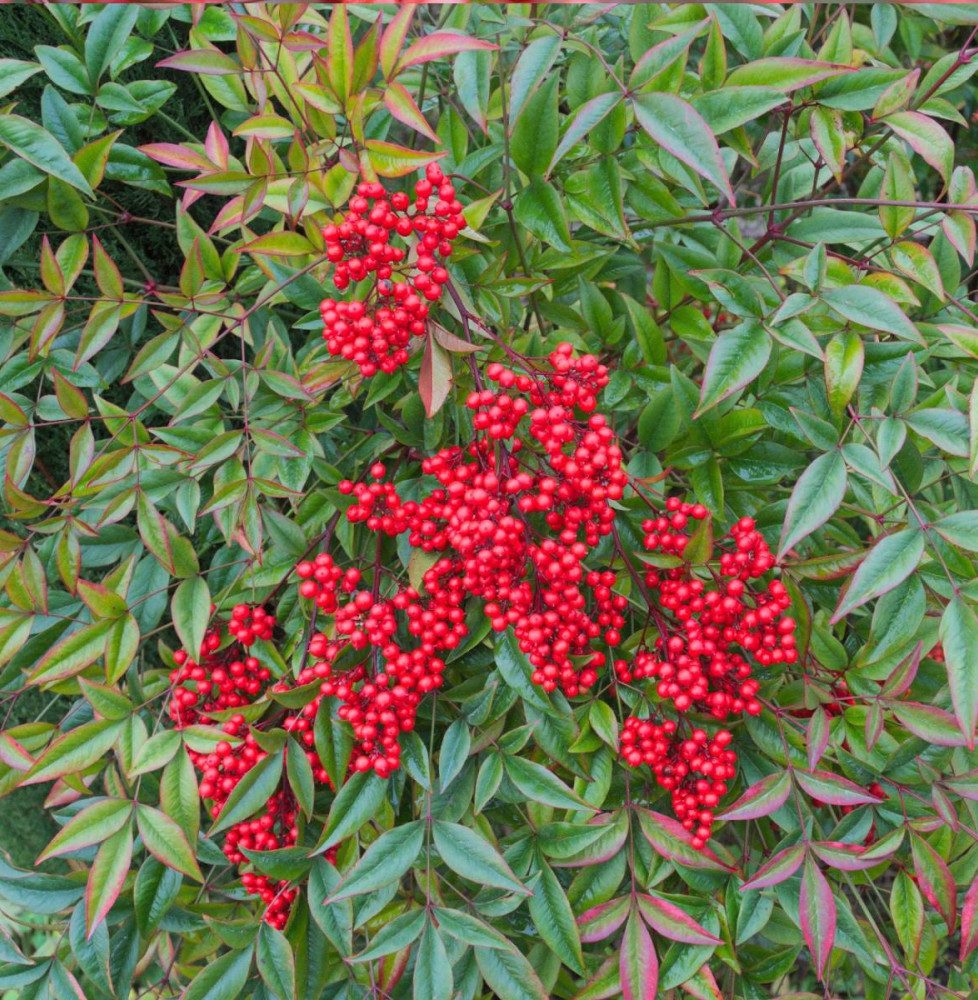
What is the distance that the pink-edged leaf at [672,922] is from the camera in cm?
105

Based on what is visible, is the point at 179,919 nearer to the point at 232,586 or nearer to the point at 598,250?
the point at 232,586

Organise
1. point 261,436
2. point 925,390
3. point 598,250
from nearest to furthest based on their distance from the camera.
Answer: point 261,436 < point 598,250 < point 925,390

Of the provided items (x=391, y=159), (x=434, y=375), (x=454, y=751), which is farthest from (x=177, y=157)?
(x=454, y=751)

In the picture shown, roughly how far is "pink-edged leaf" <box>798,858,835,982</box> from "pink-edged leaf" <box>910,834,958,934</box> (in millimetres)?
119

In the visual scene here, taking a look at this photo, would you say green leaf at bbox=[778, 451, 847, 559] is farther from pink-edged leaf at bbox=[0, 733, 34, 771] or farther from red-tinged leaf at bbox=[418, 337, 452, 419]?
pink-edged leaf at bbox=[0, 733, 34, 771]

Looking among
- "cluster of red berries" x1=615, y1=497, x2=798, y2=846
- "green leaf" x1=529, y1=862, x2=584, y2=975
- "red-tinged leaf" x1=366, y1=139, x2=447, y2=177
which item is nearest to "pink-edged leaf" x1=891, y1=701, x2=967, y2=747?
"cluster of red berries" x1=615, y1=497, x2=798, y2=846

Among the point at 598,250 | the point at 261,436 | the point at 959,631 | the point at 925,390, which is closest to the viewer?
the point at 959,631

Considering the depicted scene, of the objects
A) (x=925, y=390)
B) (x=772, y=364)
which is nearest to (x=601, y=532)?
(x=772, y=364)

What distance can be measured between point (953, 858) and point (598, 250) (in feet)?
3.41

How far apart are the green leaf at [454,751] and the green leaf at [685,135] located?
721 mm

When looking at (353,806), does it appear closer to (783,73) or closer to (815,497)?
(815,497)

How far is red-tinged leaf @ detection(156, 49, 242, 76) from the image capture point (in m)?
0.99

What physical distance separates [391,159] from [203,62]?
10.5 inches

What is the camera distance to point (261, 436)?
1099 mm
